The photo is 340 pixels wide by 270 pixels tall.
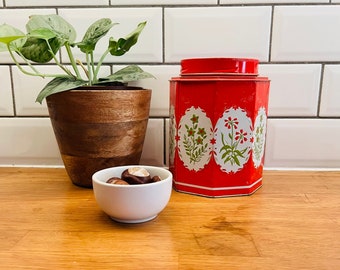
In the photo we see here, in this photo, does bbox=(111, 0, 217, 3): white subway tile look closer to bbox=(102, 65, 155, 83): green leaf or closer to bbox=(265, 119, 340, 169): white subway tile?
bbox=(102, 65, 155, 83): green leaf

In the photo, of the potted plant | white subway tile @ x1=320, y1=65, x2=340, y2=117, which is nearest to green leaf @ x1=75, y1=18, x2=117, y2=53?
the potted plant

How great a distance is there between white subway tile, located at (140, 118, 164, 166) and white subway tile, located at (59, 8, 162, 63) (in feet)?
0.45

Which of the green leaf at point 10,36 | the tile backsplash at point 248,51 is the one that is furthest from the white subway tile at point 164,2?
the green leaf at point 10,36

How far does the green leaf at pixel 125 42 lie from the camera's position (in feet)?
1.55

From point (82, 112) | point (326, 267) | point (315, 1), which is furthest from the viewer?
point (315, 1)

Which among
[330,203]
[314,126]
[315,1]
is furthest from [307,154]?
[315,1]

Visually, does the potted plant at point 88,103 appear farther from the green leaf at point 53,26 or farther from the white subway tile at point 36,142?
the white subway tile at point 36,142

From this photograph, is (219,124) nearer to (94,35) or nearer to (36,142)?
(94,35)

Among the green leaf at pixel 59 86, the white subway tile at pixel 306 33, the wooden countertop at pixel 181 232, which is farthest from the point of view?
the white subway tile at pixel 306 33

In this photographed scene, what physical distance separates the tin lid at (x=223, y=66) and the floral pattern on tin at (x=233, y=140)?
62mm

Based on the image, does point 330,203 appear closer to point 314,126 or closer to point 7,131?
point 314,126

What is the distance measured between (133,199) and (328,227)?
259 mm

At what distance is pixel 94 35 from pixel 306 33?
417 mm

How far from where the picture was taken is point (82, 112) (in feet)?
1.52
